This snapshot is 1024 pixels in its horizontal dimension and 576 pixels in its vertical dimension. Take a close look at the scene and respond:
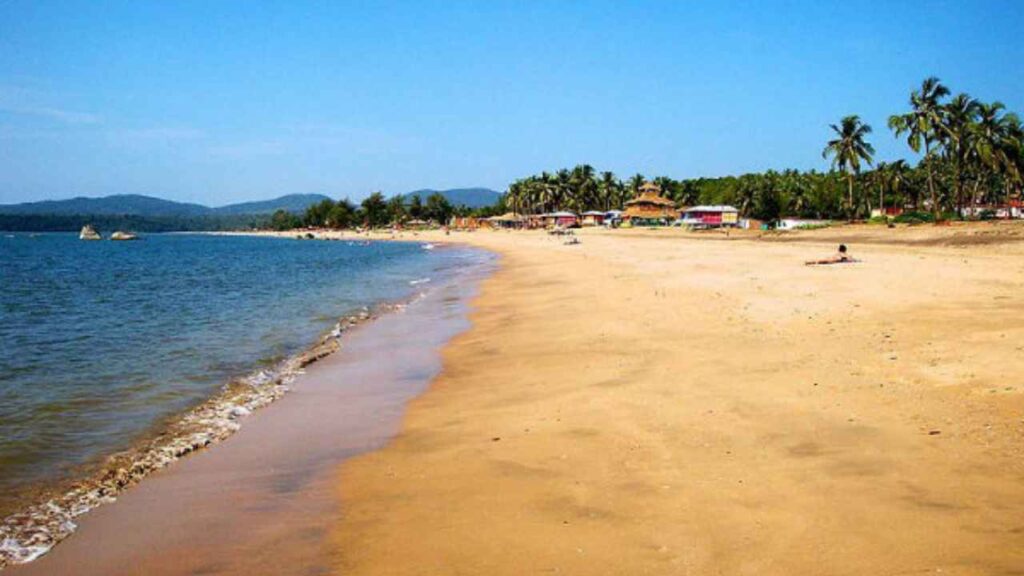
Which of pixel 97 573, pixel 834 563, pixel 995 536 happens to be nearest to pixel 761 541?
pixel 834 563

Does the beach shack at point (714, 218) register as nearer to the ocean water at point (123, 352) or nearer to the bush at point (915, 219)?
the bush at point (915, 219)

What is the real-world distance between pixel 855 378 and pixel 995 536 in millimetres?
4933

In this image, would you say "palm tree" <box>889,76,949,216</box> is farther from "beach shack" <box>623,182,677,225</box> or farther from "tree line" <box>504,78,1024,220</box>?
"beach shack" <box>623,182,677,225</box>

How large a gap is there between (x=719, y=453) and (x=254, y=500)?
4.86 meters

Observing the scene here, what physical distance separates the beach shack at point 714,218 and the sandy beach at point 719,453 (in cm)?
6989

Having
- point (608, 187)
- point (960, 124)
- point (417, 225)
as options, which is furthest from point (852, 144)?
point (417, 225)

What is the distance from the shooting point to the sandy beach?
503cm

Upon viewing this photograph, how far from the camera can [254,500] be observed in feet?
22.8

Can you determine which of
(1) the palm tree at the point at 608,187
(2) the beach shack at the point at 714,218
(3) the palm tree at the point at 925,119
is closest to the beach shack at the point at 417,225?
(1) the palm tree at the point at 608,187

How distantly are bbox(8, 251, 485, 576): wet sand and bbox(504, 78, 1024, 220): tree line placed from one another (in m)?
56.9

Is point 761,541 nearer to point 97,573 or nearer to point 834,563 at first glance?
point 834,563

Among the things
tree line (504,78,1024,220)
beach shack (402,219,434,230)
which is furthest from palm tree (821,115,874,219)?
beach shack (402,219,434,230)

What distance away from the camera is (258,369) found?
47.7ft

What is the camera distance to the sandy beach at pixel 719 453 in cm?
503
